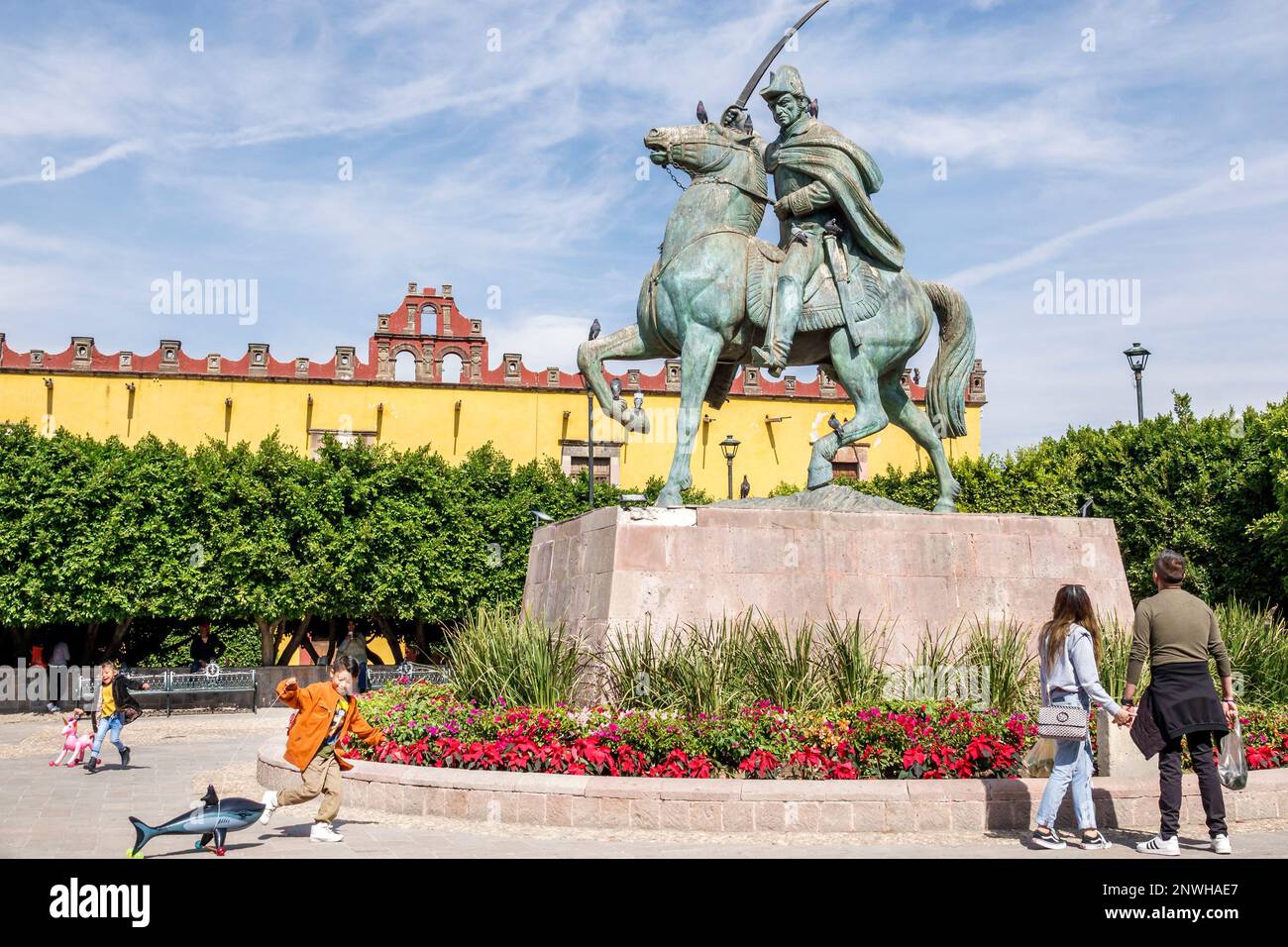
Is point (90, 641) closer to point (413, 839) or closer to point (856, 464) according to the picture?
point (413, 839)

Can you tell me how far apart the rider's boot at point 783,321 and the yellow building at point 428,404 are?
101 feet

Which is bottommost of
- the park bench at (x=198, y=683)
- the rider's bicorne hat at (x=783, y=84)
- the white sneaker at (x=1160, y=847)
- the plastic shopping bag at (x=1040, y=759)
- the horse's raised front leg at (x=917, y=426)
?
the park bench at (x=198, y=683)

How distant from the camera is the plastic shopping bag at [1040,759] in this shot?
304 inches

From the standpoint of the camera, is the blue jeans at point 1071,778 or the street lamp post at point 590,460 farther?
the street lamp post at point 590,460

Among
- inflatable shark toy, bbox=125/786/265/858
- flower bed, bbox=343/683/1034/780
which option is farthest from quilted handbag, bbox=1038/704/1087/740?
inflatable shark toy, bbox=125/786/265/858

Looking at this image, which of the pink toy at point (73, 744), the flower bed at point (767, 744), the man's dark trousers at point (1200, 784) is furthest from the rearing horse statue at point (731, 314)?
the pink toy at point (73, 744)

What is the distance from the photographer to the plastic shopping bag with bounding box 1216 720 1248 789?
22.7 ft

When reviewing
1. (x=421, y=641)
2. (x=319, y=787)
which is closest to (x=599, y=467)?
(x=421, y=641)

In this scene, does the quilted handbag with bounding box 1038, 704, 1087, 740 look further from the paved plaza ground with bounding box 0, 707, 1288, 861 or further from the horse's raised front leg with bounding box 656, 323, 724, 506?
the horse's raised front leg with bounding box 656, 323, 724, 506

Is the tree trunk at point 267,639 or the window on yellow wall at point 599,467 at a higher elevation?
the window on yellow wall at point 599,467

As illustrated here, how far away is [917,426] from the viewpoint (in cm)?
1209

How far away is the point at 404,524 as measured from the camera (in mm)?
30266

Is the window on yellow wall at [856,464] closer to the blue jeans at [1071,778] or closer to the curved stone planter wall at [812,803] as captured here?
the curved stone planter wall at [812,803]

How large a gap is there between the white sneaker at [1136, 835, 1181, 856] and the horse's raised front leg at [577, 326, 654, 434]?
221 inches
